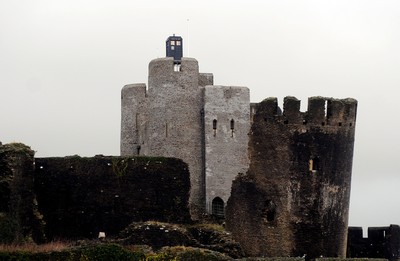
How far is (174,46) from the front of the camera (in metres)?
49.4

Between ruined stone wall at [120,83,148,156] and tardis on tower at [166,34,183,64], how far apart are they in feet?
11.1

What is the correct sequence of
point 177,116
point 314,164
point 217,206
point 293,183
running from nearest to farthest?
1. point 293,183
2. point 314,164
3. point 217,206
4. point 177,116

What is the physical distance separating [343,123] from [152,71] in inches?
426

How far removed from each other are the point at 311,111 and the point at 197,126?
347 inches

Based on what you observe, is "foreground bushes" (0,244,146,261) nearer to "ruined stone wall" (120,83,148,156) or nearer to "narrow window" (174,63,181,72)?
"ruined stone wall" (120,83,148,156)

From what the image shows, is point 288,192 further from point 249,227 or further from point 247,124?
point 247,124

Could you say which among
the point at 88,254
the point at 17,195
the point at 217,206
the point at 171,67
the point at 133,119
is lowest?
the point at 88,254

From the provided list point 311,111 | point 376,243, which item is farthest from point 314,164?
point 376,243

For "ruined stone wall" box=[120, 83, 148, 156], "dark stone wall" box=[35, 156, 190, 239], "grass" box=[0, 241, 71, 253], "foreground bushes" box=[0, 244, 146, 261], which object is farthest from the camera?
"ruined stone wall" box=[120, 83, 148, 156]

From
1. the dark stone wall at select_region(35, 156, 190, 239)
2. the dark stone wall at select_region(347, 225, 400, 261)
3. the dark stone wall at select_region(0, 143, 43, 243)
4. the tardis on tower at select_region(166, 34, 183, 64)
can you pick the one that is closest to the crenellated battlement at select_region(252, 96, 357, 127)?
the dark stone wall at select_region(35, 156, 190, 239)

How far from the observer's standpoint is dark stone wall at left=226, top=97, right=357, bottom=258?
3738cm

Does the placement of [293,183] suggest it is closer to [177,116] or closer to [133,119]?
[177,116]

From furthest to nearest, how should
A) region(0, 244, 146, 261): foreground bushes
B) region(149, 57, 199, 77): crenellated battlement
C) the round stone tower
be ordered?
region(149, 57, 199, 77): crenellated battlement
the round stone tower
region(0, 244, 146, 261): foreground bushes

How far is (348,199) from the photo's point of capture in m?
38.7
